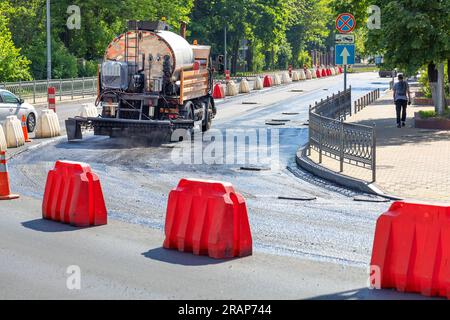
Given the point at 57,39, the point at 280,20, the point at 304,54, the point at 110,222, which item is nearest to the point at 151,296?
the point at 110,222

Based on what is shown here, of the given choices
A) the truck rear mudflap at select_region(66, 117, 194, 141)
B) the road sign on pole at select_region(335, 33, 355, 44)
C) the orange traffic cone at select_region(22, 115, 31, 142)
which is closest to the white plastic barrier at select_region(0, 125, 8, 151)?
the orange traffic cone at select_region(22, 115, 31, 142)

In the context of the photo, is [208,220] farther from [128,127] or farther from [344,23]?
[344,23]

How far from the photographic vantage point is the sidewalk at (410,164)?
55.3ft

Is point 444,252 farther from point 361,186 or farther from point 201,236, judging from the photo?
point 361,186

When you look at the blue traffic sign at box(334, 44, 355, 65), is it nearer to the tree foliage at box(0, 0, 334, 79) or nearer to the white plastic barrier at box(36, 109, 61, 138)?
the white plastic barrier at box(36, 109, 61, 138)

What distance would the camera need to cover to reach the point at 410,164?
20.3 meters

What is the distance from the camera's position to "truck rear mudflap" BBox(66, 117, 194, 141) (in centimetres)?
2545

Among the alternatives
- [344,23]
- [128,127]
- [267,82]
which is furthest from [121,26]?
[128,127]

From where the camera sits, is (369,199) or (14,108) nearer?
(369,199)

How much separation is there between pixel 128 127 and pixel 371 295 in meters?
16.7

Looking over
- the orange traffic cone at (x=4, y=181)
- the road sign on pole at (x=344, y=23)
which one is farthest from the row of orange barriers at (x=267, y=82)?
the orange traffic cone at (x=4, y=181)

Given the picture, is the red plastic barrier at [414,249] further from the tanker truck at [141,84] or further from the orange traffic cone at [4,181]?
the tanker truck at [141,84]

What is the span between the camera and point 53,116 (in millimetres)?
28109
